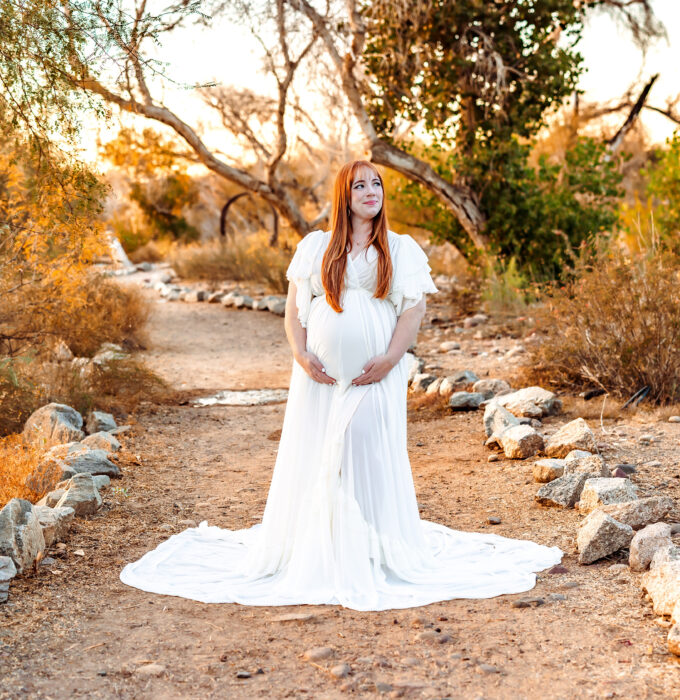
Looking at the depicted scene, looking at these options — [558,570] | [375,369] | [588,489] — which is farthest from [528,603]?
[588,489]

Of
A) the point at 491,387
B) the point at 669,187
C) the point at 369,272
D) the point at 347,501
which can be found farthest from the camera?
the point at 669,187

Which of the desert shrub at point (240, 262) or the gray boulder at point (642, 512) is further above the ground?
the desert shrub at point (240, 262)

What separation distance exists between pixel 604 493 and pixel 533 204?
931 cm

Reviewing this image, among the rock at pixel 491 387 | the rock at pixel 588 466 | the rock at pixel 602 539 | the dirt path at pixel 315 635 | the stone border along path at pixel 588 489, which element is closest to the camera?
the dirt path at pixel 315 635

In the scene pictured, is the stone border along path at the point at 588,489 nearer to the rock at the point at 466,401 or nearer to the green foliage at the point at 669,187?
the rock at the point at 466,401

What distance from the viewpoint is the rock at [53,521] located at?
433cm

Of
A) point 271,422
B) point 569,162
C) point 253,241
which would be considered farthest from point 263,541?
point 253,241

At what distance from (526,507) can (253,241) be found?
15.1 metres

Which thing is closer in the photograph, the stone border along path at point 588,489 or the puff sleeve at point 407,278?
the stone border along path at point 588,489

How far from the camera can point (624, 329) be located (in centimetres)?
703

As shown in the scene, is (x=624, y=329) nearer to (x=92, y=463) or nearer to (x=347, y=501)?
(x=347, y=501)

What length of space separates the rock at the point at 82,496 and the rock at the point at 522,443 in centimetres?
278

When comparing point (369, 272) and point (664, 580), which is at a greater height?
point (369, 272)

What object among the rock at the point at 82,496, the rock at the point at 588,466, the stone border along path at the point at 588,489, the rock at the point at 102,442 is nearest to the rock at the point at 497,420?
the stone border along path at the point at 588,489
